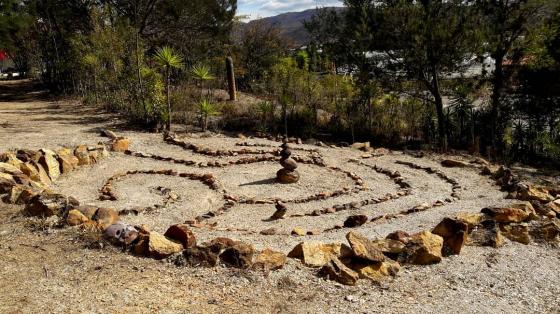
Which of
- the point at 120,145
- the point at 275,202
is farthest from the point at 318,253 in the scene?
the point at 120,145

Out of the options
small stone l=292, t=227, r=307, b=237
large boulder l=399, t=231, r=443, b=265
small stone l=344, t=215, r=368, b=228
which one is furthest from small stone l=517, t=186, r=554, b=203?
small stone l=292, t=227, r=307, b=237

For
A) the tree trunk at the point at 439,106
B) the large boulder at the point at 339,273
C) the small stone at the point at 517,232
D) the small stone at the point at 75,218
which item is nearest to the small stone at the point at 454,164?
the tree trunk at the point at 439,106

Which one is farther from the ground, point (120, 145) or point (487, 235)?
point (120, 145)

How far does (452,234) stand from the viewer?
5.66 m

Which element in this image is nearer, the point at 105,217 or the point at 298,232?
the point at 105,217

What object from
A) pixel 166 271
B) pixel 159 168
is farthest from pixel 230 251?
pixel 159 168

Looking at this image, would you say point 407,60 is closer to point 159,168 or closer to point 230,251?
point 159,168

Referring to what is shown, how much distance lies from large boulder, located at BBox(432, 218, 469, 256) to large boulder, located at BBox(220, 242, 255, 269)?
88.4 inches

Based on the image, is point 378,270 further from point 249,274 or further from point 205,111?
point 205,111

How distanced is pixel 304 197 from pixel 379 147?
5.24 metres

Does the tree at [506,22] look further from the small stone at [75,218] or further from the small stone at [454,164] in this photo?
the small stone at [75,218]

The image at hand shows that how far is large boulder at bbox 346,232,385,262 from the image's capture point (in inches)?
193

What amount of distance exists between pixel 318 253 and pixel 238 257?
85 cm

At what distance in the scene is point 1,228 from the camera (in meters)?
5.73
